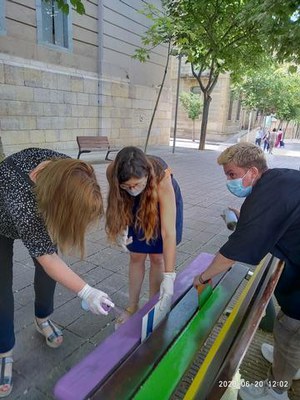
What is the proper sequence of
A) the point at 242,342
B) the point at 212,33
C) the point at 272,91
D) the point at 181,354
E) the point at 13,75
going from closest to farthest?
the point at 242,342 → the point at 181,354 → the point at 13,75 → the point at 212,33 → the point at 272,91

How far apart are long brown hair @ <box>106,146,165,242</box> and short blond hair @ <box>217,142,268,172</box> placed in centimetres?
42

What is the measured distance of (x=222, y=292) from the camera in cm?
210

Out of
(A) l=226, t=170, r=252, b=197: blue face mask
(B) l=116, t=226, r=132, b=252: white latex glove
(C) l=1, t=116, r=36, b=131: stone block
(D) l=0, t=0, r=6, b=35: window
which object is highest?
(D) l=0, t=0, r=6, b=35: window

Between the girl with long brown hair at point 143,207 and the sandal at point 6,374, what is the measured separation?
0.90 m

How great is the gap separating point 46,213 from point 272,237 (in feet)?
3.32

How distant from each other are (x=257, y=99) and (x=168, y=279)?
28.0m

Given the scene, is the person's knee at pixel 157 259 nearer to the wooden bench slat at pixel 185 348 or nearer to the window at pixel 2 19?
the wooden bench slat at pixel 185 348

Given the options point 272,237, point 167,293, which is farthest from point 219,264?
point 167,293

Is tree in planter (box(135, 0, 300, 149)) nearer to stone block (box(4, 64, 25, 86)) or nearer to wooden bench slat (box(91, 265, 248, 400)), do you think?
stone block (box(4, 64, 25, 86))

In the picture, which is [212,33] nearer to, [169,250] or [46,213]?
[169,250]

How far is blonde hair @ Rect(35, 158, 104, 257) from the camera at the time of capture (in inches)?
52.9

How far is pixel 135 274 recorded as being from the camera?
2352 mm

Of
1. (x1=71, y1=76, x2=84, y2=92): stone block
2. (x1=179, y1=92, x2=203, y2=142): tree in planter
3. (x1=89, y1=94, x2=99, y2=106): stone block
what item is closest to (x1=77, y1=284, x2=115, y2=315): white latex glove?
Result: (x1=71, y1=76, x2=84, y2=92): stone block

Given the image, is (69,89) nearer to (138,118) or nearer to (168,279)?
(138,118)
